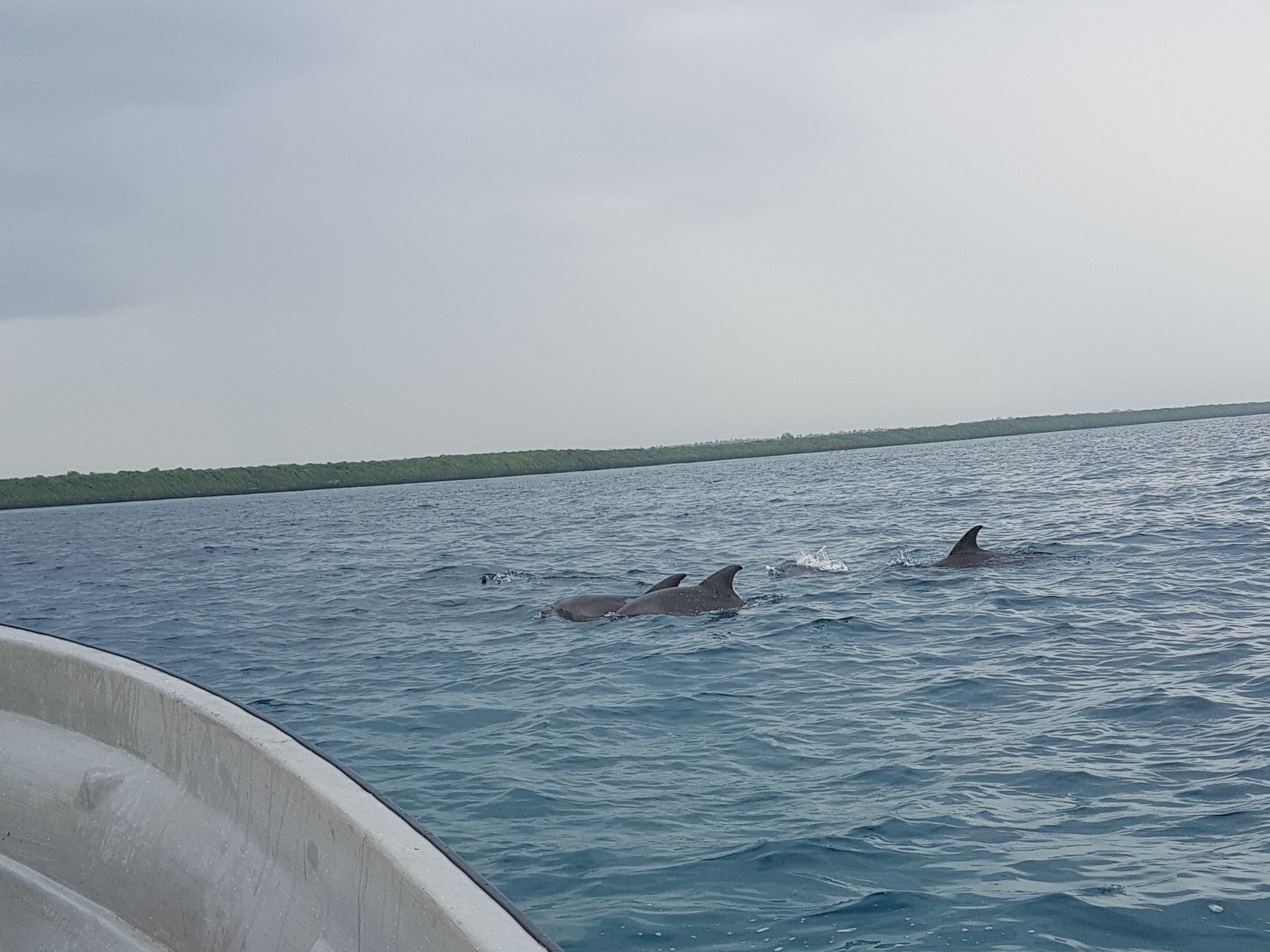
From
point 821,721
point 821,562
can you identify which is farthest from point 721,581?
point 821,721

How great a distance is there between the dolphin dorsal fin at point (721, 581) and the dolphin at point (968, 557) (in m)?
4.29

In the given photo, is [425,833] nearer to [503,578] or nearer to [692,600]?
[692,600]

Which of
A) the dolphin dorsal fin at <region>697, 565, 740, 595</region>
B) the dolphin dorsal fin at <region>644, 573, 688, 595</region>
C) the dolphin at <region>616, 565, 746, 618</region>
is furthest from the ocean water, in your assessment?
the dolphin dorsal fin at <region>644, 573, 688, 595</region>

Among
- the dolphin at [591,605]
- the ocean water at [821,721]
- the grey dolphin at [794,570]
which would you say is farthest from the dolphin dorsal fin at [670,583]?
the grey dolphin at [794,570]

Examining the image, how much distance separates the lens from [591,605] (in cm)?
1498

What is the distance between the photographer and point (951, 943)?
15.0 ft

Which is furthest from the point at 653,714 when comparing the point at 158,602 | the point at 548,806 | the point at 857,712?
the point at 158,602

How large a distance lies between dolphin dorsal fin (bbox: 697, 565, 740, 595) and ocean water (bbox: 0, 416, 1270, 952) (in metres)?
0.66

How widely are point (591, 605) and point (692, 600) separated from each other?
1405mm

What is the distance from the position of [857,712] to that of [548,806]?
3.00 meters

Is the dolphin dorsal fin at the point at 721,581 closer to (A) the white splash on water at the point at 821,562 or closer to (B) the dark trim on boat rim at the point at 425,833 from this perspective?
(A) the white splash on water at the point at 821,562

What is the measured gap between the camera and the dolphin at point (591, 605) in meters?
14.8

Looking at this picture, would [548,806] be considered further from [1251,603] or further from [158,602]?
[158,602]

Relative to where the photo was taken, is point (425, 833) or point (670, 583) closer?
point (425, 833)
